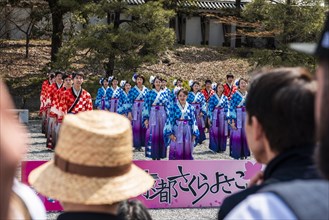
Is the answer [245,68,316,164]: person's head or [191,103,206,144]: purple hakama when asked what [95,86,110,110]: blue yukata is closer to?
[191,103,206,144]: purple hakama

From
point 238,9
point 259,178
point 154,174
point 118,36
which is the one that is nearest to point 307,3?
point 118,36

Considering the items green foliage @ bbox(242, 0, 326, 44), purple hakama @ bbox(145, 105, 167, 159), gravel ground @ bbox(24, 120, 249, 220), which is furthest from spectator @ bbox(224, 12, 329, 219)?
green foliage @ bbox(242, 0, 326, 44)

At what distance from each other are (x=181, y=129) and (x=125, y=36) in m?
8.30

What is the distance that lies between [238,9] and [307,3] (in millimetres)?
8381

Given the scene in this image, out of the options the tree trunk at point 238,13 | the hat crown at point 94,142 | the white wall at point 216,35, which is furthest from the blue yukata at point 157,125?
the white wall at point 216,35

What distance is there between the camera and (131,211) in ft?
8.02

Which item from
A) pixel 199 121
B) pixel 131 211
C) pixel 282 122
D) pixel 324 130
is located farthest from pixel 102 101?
pixel 324 130

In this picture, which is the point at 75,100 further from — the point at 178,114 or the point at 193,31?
the point at 193,31

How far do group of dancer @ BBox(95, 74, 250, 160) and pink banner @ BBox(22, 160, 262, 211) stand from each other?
326 centimetres

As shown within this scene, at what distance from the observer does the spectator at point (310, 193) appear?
1.32m

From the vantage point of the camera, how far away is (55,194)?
80.7 inches

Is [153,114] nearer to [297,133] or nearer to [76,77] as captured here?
[76,77]

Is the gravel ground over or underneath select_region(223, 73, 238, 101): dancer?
underneath

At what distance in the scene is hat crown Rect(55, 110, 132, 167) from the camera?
2.03m
